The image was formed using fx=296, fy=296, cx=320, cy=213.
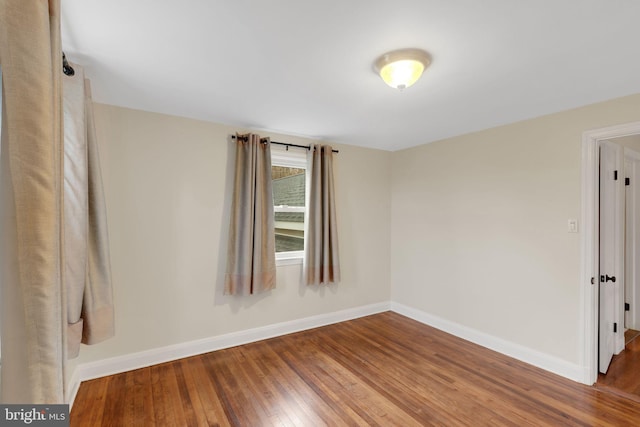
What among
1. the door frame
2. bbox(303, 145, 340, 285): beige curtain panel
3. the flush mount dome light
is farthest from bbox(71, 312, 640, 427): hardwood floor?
the flush mount dome light

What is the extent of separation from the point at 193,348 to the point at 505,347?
10.3ft

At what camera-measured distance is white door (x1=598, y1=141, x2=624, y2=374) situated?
2.59m

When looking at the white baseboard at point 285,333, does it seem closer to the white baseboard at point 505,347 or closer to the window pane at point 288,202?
the white baseboard at point 505,347

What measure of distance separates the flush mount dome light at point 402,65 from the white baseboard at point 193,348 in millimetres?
2834

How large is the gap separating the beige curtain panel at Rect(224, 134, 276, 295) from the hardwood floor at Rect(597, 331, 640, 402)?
10.4ft


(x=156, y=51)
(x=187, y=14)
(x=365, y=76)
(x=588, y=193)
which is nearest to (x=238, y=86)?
(x=156, y=51)

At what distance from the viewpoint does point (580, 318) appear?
2.51m

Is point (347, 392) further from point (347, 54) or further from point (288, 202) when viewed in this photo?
point (347, 54)

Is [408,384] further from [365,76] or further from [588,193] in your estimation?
[365,76]

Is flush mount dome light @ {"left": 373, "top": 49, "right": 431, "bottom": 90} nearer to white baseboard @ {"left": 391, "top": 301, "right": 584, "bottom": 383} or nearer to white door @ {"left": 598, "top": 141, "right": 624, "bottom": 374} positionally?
white door @ {"left": 598, "top": 141, "right": 624, "bottom": 374}

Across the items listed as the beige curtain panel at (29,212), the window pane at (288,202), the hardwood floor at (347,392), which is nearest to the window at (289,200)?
the window pane at (288,202)

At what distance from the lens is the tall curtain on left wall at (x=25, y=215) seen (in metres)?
0.88

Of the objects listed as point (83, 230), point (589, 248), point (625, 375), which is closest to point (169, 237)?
point (83, 230)

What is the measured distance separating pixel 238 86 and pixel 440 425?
9.09 ft
